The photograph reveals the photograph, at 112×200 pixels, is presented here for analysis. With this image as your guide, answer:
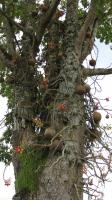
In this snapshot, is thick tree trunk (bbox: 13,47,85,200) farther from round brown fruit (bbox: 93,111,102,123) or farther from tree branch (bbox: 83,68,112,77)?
tree branch (bbox: 83,68,112,77)

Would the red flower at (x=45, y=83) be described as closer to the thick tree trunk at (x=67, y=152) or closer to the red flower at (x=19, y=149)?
the thick tree trunk at (x=67, y=152)

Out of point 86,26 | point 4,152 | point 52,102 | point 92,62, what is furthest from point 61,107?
point 4,152

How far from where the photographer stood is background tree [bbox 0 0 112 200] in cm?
565

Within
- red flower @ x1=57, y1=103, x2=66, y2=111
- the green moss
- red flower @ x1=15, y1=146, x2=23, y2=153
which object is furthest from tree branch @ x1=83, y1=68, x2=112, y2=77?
red flower @ x1=15, y1=146, x2=23, y2=153

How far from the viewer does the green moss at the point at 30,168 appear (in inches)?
221

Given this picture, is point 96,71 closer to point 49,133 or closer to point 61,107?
point 61,107

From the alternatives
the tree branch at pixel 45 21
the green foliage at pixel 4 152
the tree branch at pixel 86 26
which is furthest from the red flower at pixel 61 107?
the green foliage at pixel 4 152

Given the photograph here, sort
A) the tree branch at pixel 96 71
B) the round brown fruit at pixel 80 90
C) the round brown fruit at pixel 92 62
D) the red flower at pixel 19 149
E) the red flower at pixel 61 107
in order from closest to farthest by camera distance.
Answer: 1. the red flower at pixel 19 149
2. the red flower at pixel 61 107
3. the round brown fruit at pixel 80 90
4. the tree branch at pixel 96 71
5. the round brown fruit at pixel 92 62

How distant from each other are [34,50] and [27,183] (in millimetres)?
2137

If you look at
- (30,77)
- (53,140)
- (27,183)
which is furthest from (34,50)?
(27,183)

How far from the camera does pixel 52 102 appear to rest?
249 inches

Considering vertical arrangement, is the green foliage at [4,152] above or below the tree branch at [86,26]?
below

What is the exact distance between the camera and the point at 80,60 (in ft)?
22.4

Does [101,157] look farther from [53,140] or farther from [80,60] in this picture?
[80,60]
